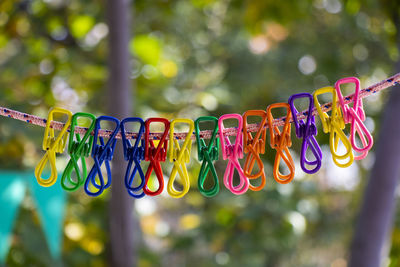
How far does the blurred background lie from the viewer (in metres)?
1.80

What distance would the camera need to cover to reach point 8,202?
1685mm

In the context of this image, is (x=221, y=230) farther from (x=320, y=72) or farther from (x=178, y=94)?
(x=320, y=72)

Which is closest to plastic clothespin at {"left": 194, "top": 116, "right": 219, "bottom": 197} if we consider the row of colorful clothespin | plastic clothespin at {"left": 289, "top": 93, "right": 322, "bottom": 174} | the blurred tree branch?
the row of colorful clothespin

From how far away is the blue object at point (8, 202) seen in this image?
1.68 m

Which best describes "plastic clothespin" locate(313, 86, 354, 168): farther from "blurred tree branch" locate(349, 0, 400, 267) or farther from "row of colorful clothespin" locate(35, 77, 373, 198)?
"blurred tree branch" locate(349, 0, 400, 267)

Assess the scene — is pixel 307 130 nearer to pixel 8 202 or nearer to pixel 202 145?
pixel 202 145

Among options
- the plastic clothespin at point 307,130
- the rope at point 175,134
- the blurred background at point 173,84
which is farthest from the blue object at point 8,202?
the plastic clothespin at point 307,130

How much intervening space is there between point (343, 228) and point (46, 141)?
269 centimetres

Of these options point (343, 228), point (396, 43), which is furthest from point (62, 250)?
point (343, 228)

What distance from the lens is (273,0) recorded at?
1866 mm

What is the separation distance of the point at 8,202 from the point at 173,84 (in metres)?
1.10

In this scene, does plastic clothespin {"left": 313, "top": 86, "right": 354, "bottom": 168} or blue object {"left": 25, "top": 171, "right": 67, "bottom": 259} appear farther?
blue object {"left": 25, "top": 171, "right": 67, "bottom": 259}

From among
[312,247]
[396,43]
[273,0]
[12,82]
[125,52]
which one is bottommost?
[312,247]

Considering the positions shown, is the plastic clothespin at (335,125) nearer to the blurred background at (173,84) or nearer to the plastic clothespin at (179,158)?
the plastic clothespin at (179,158)
